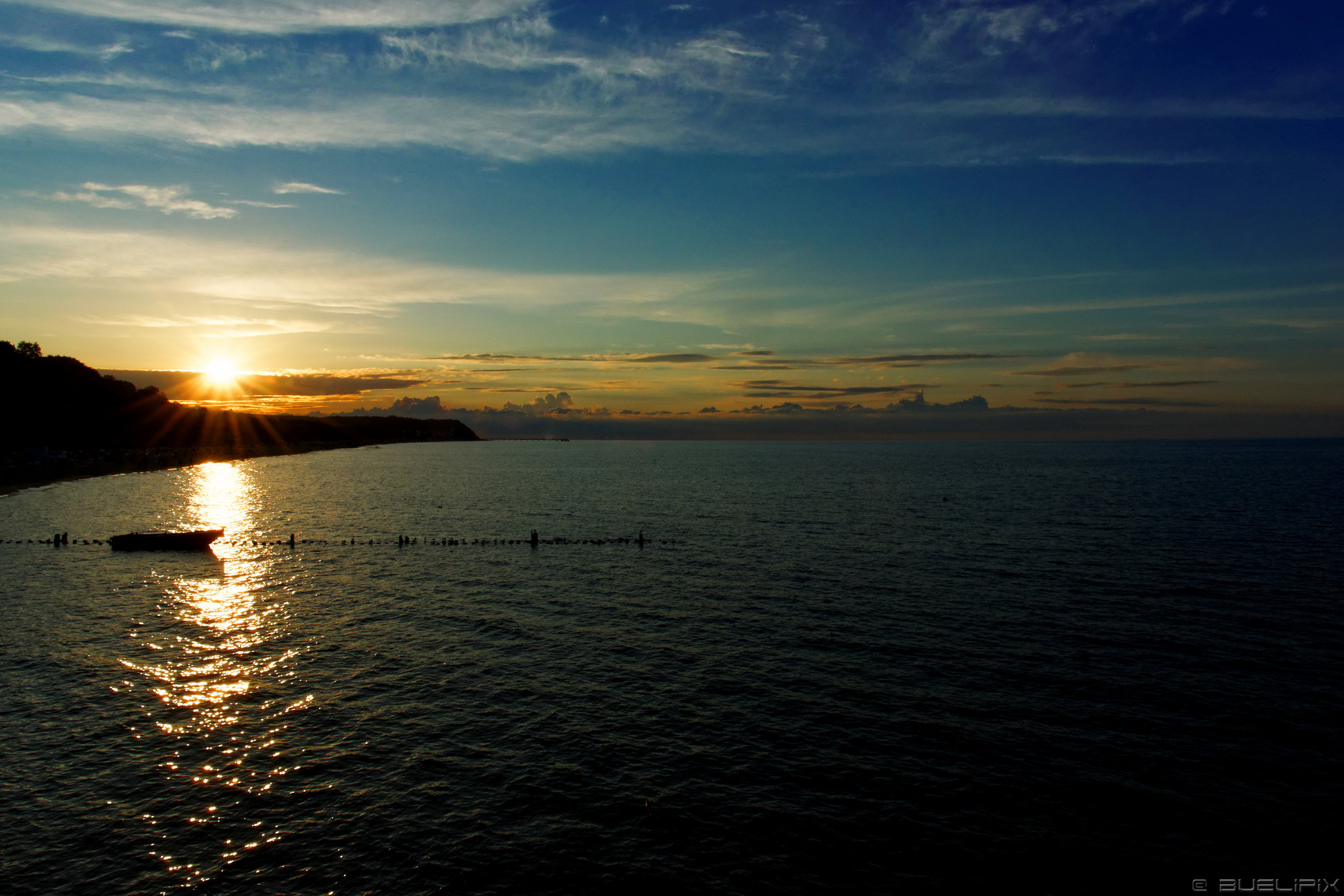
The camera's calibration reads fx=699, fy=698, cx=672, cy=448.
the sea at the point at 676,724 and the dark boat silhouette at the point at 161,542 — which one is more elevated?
the dark boat silhouette at the point at 161,542

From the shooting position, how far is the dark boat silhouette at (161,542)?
277 ft

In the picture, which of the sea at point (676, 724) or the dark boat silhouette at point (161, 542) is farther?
the dark boat silhouette at point (161, 542)

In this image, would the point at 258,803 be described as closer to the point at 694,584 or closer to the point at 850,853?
the point at 850,853

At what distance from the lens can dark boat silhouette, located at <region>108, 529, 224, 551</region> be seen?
84.5 metres

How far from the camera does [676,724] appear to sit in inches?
1367

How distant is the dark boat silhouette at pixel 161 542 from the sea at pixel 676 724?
29.7ft

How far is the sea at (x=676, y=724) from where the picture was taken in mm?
24547

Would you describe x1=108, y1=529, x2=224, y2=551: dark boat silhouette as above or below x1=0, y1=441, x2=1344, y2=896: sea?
above

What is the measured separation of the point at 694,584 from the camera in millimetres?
65250

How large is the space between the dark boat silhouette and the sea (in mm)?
9040

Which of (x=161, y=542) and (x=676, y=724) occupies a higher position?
(x=161, y=542)

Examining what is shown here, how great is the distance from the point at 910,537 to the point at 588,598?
48.1 metres

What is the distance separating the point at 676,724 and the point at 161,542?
80681 millimetres

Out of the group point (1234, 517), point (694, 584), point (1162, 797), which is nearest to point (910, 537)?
point (694, 584)
